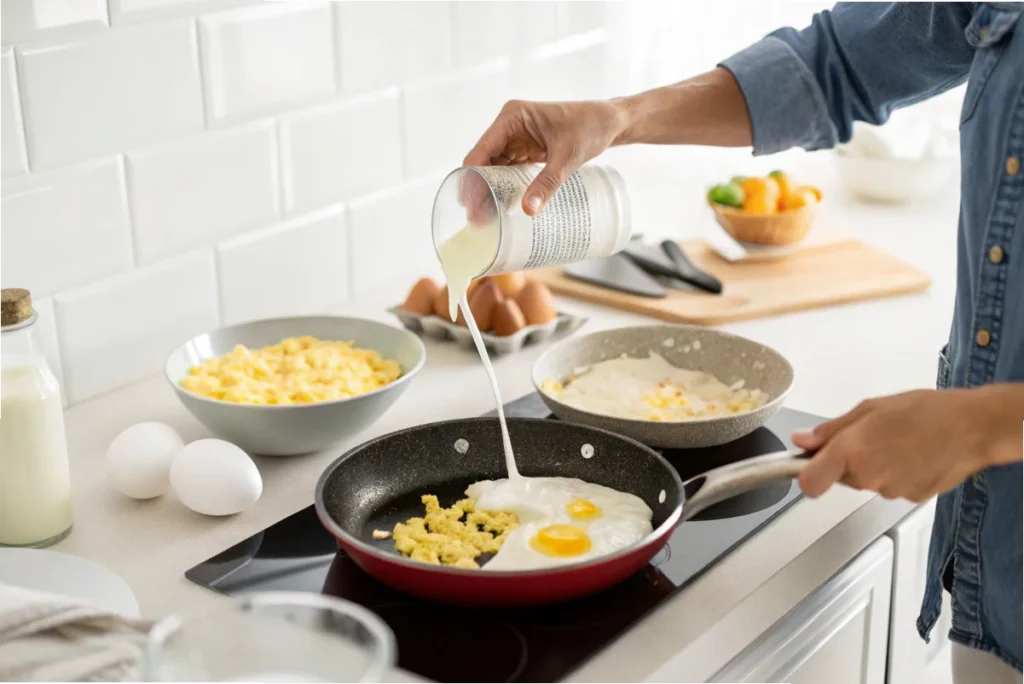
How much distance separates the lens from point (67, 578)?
1.04 meters

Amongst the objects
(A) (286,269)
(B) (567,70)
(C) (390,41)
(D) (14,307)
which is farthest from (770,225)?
(D) (14,307)

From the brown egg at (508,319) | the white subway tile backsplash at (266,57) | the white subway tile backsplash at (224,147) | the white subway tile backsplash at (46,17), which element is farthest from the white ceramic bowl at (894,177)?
the white subway tile backsplash at (46,17)

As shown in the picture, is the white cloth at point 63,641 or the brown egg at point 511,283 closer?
the white cloth at point 63,641

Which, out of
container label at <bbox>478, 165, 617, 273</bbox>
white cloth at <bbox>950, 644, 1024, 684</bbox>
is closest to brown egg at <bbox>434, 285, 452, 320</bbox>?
container label at <bbox>478, 165, 617, 273</bbox>

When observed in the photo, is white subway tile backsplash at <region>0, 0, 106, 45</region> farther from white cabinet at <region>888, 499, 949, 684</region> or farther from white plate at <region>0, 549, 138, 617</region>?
white cabinet at <region>888, 499, 949, 684</region>

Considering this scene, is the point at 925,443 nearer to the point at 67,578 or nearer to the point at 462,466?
the point at 462,466

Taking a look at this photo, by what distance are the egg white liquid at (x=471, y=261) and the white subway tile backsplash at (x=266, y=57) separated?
1.44 feet

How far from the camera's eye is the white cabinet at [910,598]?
1.31 m

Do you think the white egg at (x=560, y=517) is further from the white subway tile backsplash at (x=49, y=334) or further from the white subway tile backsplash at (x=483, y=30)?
the white subway tile backsplash at (x=483, y=30)

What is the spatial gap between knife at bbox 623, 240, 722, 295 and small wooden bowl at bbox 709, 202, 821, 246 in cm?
11

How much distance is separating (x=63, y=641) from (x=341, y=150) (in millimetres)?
960

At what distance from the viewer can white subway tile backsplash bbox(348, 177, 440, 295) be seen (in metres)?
1.81

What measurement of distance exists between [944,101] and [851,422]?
6.40ft

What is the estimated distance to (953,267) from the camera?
6.59 ft
